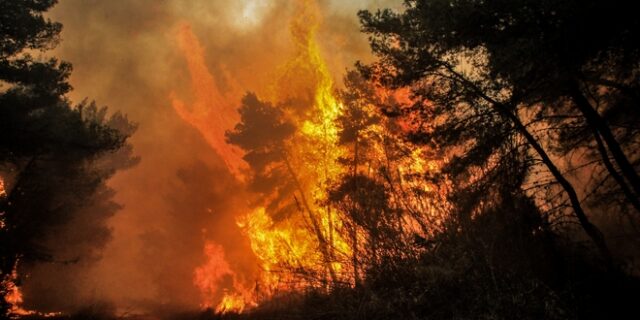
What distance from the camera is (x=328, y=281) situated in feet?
21.4

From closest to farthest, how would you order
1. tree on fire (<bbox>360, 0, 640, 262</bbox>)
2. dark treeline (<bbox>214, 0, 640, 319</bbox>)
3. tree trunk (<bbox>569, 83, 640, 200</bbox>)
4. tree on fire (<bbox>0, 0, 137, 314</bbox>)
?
dark treeline (<bbox>214, 0, 640, 319</bbox>) → tree on fire (<bbox>360, 0, 640, 262</bbox>) → tree trunk (<bbox>569, 83, 640, 200</bbox>) → tree on fire (<bbox>0, 0, 137, 314</bbox>)

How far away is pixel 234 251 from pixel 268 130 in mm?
22937

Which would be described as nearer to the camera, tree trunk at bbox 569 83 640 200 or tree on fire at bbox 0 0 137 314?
tree trunk at bbox 569 83 640 200

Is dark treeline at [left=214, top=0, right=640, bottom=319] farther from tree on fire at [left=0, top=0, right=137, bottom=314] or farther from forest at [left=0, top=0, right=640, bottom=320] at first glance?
tree on fire at [left=0, top=0, right=137, bottom=314]

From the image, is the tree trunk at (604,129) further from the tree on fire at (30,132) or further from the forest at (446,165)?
the tree on fire at (30,132)

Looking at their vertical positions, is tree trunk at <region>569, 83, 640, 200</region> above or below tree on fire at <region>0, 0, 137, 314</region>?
below

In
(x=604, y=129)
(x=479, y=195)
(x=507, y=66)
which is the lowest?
(x=479, y=195)

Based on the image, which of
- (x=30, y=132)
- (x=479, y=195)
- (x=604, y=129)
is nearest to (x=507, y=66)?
(x=479, y=195)

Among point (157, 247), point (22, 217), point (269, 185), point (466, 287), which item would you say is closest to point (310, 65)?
point (269, 185)

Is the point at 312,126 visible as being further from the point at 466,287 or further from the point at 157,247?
the point at 157,247

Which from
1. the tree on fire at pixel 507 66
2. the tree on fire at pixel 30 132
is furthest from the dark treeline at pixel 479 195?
the tree on fire at pixel 30 132

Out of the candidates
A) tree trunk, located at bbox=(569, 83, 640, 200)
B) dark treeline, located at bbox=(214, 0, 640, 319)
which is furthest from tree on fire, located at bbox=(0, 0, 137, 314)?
tree trunk, located at bbox=(569, 83, 640, 200)

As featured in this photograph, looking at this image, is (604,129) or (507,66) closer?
(507,66)

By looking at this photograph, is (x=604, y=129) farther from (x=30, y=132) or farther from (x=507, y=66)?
(x=30, y=132)
